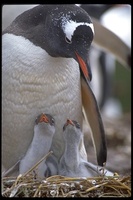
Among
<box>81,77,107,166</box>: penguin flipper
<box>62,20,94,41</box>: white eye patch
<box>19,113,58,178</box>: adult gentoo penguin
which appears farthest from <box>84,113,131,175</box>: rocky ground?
<box>62,20,94,41</box>: white eye patch

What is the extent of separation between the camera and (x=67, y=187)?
2805 millimetres

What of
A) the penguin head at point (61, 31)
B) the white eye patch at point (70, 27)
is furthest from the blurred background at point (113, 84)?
the white eye patch at point (70, 27)

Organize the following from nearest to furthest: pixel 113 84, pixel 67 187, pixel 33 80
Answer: pixel 67 187 < pixel 33 80 < pixel 113 84

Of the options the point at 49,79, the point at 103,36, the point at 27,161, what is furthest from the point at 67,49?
the point at 103,36

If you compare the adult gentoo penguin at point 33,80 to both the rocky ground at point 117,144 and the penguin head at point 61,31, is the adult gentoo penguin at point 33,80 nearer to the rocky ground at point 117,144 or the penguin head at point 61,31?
the penguin head at point 61,31

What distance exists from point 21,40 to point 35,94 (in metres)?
0.28

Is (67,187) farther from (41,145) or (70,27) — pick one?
(70,27)

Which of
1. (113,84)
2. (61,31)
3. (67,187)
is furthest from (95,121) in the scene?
(113,84)

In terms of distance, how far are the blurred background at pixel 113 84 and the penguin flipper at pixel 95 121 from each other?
717mm

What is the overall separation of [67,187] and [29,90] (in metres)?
0.68

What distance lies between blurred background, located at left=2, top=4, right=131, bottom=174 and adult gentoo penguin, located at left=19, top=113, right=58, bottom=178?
0.97 metres

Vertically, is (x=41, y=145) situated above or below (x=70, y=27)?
below

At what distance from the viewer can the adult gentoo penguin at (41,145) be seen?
3.18 m

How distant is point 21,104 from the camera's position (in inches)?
131
